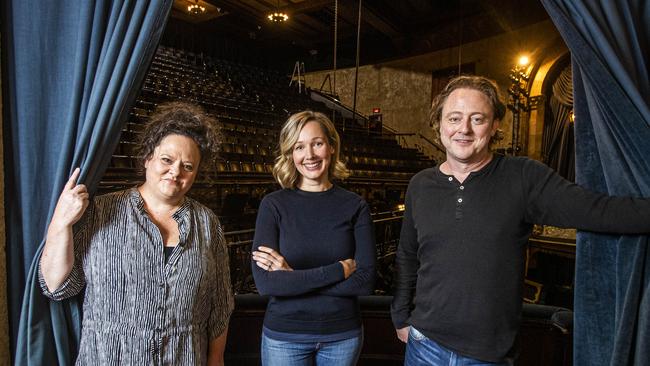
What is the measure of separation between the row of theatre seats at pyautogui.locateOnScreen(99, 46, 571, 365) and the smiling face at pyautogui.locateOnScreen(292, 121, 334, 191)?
0.87 feet

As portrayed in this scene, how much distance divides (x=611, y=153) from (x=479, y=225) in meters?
0.44

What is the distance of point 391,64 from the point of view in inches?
487

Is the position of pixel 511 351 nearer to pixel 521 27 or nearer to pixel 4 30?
pixel 4 30

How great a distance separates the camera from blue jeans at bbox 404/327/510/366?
129 cm

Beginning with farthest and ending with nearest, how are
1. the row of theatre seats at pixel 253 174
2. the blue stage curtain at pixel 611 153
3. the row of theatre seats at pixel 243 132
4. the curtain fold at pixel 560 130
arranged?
the curtain fold at pixel 560 130, the row of theatre seats at pixel 243 132, the row of theatre seats at pixel 253 174, the blue stage curtain at pixel 611 153

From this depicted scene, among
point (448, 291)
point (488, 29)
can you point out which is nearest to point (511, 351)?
point (448, 291)

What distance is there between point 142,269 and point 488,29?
10.5 metres

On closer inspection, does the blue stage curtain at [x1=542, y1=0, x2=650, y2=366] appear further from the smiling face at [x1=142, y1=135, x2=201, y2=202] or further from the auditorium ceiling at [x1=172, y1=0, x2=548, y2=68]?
the auditorium ceiling at [x1=172, y1=0, x2=548, y2=68]

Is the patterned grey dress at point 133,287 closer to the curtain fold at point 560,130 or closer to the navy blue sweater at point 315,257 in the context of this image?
the navy blue sweater at point 315,257

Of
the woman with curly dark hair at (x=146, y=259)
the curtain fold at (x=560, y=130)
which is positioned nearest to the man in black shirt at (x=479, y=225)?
the woman with curly dark hair at (x=146, y=259)

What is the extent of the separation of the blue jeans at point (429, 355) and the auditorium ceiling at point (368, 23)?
26.1ft

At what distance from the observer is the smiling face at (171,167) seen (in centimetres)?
127

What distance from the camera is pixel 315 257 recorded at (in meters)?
1.48

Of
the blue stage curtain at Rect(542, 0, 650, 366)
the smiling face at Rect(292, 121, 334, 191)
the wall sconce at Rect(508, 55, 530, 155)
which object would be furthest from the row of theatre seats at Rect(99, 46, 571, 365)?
the wall sconce at Rect(508, 55, 530, 155)
